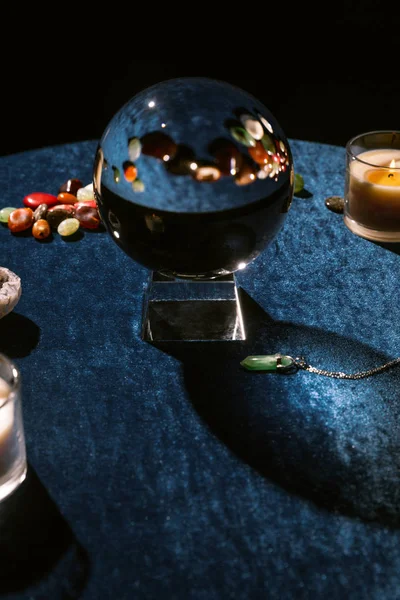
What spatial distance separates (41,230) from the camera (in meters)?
0.92

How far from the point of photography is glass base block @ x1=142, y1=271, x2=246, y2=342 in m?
0.77

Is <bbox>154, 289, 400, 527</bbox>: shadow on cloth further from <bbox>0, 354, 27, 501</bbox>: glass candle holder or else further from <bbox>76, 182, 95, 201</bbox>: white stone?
<bbox>76, 182, 95, 201</bbox>: white stone

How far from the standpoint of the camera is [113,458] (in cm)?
63

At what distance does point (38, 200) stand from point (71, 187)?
0.05 meters

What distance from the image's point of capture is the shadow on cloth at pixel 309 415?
606 mm

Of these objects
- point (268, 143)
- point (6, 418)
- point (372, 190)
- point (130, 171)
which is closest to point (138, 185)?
point (130, 171)

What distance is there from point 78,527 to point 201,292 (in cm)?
A: 31

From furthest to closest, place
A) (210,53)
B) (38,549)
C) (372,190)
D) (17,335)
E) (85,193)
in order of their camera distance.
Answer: (210,53) < (85,193) < (372,190) < (17,335) < (38,549)

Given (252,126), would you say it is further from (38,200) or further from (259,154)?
(38,200)

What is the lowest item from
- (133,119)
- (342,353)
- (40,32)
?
(40,32)

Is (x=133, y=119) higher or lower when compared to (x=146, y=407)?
higher

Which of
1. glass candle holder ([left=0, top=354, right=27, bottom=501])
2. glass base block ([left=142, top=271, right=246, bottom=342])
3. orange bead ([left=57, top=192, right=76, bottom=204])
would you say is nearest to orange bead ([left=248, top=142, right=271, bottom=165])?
glass base block ([left=142, top=271, right=246, bottom=342])

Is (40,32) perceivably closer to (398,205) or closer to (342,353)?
(398,205)

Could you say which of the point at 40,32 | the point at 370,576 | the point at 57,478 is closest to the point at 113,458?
the point at 57,478
